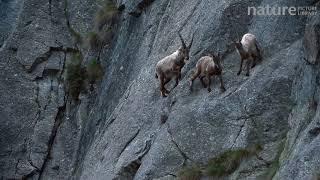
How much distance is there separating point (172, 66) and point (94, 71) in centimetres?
803

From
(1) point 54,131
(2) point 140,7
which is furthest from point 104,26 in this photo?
(1) point 54,131

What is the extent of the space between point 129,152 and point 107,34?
338 inches

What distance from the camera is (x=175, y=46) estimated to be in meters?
22.3

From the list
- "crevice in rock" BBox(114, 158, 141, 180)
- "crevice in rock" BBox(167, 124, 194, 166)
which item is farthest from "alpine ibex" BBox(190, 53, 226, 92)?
"crevice in rock" BBox(114, 158, 141, 180)

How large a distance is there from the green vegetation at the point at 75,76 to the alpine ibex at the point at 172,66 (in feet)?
26.7

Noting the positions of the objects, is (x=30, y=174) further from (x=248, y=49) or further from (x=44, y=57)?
(x=248, y=49)

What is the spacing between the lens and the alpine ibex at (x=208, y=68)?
19391 millimetres

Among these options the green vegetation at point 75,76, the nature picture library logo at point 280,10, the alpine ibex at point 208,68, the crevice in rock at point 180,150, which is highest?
the nature picture library logo at point 280,10

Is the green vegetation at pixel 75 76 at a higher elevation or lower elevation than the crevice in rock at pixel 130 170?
lower

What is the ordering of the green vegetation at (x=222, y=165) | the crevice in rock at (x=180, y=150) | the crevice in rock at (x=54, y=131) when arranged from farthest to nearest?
1. the crevice in rock at (x=54, y=131)
2. the crevice in rock at (x=180, y=150)
3. the green vegetation at (x=222, y=165)

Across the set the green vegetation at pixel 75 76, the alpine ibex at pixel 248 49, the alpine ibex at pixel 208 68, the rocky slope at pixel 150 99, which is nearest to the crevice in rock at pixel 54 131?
the rocky slope at pixel 150 99

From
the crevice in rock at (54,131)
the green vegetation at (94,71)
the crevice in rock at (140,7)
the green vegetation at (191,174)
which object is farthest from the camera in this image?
the green vegetation at (94,71)

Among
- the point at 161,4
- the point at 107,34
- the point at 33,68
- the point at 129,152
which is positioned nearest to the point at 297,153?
the point at 129,152

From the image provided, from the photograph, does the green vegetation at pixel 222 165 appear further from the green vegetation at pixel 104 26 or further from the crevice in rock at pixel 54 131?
the green vegetation at pixel 104 26
